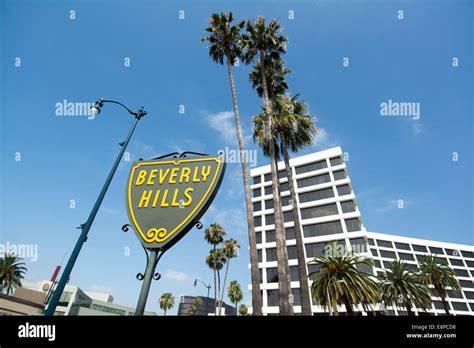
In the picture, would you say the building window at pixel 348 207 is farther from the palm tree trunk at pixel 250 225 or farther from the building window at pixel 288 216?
the palm tree trunk at pixel 250 225

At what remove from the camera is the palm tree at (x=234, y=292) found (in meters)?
47.9

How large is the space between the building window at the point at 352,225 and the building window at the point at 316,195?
5479mm

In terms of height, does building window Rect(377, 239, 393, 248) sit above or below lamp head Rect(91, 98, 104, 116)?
above

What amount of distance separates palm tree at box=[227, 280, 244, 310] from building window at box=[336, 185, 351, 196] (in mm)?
28620

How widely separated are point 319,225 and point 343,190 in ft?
25.1

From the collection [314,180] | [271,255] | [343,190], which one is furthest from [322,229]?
[271,255]

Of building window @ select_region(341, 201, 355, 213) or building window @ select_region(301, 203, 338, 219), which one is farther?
building window @ select_region(301, 203, 338, 219)

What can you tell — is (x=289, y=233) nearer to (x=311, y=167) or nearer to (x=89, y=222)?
(x=311, y=167)

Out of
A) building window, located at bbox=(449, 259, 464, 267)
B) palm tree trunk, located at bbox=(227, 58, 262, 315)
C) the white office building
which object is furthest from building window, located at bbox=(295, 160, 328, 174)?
building window, located at bbox=(449, 259, 464, 267)

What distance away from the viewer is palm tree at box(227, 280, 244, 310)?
157ft

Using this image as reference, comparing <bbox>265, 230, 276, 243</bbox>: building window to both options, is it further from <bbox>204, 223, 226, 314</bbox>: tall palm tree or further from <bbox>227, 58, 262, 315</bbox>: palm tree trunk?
<bbox>227, 58, 262, 315</bbox>: palm tree trunk
